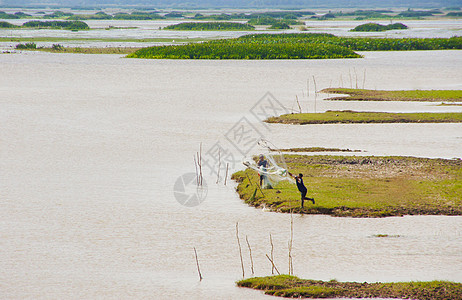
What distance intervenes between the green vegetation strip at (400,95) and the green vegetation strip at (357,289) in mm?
25908

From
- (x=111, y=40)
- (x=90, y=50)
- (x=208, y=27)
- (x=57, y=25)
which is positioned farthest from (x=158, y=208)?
(x=57, y=25)

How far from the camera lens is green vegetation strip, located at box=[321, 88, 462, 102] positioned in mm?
37375

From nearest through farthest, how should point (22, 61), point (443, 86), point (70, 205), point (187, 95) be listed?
point (70, 205), point (187, 95), point (443, 86), point (22, 61)

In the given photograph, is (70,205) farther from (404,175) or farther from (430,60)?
(430,60)

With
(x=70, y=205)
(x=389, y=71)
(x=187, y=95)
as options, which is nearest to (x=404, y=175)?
(x=70, y=205)

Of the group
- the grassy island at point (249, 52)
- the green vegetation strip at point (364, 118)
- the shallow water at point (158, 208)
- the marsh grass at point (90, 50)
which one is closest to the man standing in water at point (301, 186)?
the shallow water at point (158, 208)

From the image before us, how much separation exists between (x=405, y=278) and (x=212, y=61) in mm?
48122

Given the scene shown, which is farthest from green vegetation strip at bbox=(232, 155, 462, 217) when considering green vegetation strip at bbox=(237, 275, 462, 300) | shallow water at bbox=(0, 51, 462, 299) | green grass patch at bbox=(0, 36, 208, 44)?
green grass patch at bbox=(0, 36, 208, 44)

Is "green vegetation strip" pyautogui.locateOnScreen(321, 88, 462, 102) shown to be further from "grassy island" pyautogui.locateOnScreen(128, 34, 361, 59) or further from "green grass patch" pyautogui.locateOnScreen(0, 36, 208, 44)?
"green grass patch" pyautogui.locateOnScreen(0, 36, 208, 44)

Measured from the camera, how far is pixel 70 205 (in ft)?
61.0

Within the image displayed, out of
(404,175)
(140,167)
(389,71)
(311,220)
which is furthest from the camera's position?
(389,71)

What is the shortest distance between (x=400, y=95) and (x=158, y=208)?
24.0m

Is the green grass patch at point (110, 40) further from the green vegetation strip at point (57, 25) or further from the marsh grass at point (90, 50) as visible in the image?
the green vegetation strip at point (57, 25)

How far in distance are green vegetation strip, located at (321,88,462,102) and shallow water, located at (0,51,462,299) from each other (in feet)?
5.30
